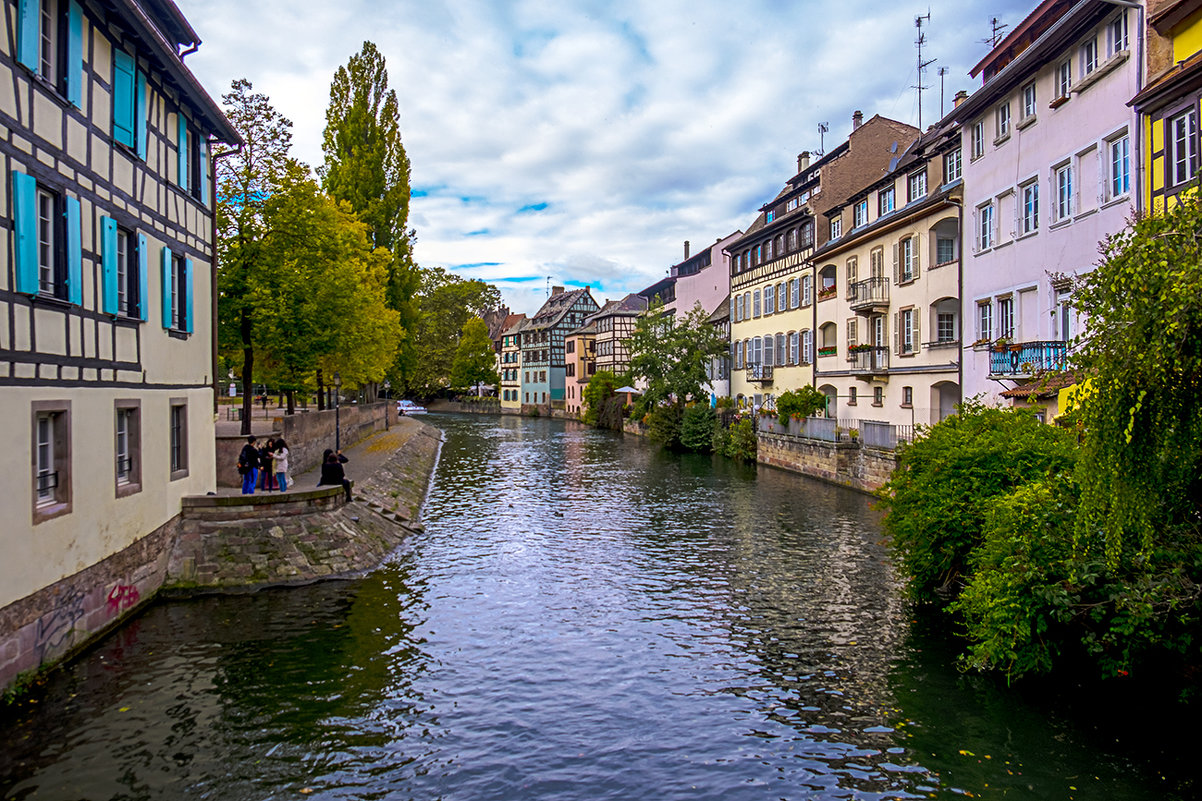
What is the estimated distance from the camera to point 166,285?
49.5ft

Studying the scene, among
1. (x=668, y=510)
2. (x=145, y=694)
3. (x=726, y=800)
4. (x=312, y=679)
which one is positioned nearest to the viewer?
(x=726, y=800)

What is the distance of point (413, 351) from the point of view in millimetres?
54562

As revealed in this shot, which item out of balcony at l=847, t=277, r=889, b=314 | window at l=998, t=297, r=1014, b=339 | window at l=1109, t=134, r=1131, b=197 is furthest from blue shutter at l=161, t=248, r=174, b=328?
balcony at l=847, t=277, r=889, b=314

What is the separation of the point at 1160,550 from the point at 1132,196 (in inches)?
484

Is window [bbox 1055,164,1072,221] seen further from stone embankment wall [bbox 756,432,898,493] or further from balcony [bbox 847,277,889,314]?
balcony [bbox 847,277,889,314]

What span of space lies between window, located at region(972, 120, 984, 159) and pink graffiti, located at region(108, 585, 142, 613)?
82.1 feet

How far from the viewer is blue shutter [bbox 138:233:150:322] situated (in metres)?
13.7

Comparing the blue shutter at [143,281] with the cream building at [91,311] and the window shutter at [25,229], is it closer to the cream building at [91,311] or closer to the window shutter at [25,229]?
the cream building at [91,311]

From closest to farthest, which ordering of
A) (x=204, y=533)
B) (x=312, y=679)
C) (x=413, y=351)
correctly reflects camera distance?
(x=312, y=679), (x=204, y=533), (x=413, y=351)

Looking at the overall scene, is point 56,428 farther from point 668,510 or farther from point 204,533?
point 668,510

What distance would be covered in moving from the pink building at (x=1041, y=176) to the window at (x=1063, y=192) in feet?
0.09

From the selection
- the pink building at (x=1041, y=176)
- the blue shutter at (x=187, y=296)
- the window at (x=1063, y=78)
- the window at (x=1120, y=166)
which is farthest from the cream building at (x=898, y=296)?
the blue shutter at (x=187, y=296)

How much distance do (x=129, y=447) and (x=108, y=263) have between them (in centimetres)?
315

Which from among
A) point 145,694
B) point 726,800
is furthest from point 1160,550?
point 145,694
